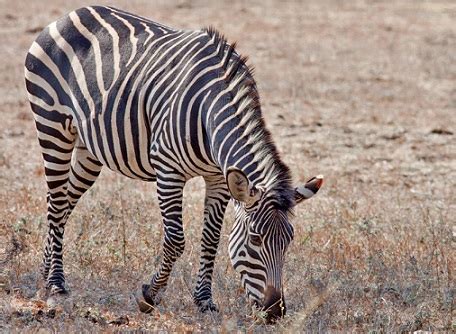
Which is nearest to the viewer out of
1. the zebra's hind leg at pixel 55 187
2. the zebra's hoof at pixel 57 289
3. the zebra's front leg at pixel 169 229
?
the zebra's front leg at pixel 169 229

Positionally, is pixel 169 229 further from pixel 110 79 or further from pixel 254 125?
pixel 110 79

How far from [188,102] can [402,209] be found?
4.20 m

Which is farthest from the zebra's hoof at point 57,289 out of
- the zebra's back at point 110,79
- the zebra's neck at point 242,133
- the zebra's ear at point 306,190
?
the zebra's ear at point 306,190

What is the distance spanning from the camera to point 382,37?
20.0 m

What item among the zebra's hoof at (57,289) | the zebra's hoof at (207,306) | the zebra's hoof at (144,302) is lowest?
the zebra's hoof at (57,289)

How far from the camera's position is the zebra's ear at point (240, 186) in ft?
18.4

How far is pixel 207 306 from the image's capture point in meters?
6.86

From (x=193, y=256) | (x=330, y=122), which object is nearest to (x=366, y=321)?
(x=193, y=256)

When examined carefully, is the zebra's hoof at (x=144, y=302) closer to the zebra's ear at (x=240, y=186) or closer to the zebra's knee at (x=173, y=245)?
the zebra's knee at (x=173, y=245)

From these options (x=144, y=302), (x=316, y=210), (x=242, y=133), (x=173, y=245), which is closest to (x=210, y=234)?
(x=173, y=245)

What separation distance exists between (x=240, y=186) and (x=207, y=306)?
1.53 meters

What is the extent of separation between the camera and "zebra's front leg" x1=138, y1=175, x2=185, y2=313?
648 centimetres

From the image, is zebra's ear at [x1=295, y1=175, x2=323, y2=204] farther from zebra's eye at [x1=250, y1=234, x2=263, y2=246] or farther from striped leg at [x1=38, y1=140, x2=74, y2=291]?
striped leg at [x1=38, y1=140, x2=74, y2=291]

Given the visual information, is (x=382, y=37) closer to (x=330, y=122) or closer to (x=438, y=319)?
(x=330, y=122)
